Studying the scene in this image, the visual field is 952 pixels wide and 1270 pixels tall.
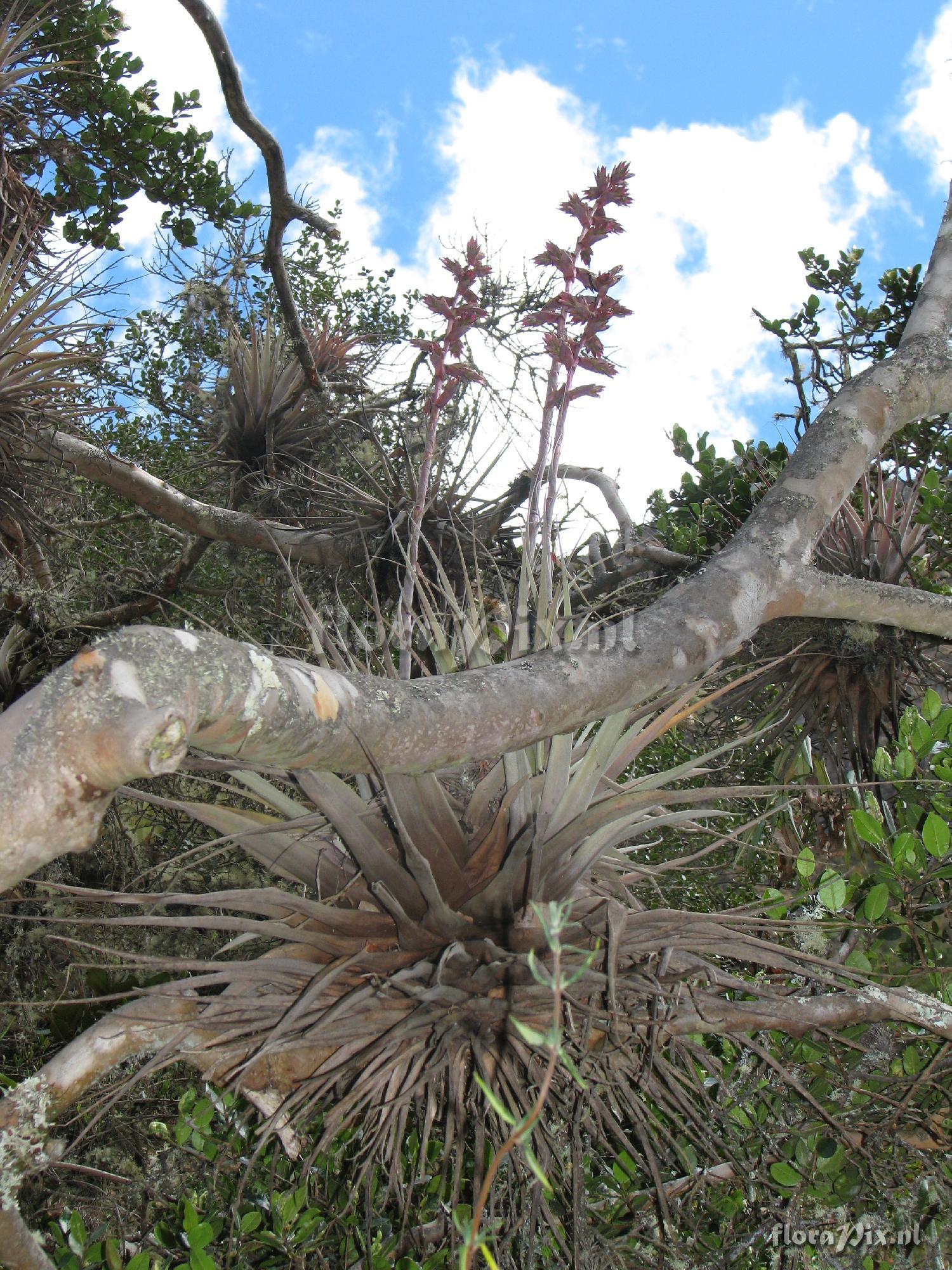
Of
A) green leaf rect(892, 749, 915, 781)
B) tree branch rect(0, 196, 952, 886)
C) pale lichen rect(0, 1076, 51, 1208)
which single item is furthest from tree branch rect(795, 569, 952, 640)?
pale lichen rect(0, 1076, 51, 1208)

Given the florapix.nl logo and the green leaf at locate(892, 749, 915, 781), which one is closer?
the florapix.nl logo

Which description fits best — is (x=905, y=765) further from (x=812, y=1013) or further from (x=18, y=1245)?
(x=18, y=1245)

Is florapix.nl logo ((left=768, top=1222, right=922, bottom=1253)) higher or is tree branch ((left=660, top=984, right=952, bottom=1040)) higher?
tree branch ((left=660, top=984, right=952, bottom=1040))

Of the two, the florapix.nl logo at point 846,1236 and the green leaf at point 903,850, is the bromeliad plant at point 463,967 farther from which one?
the green leaf at point 903,850

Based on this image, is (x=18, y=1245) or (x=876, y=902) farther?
(x=876, y=902)

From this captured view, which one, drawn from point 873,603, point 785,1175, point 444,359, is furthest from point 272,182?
point 785,1175

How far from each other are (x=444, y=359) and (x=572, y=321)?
39 centimetres

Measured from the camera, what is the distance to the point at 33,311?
3.49 m

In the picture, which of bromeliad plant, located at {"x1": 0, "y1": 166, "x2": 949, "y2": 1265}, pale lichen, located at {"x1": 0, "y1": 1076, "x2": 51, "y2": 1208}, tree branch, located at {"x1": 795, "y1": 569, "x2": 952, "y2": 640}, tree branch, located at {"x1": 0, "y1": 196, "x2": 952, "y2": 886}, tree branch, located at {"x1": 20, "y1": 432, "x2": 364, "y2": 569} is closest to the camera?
tree branch, located at {"x1": 0, "y1": 196, "x2": 952, "y2": 886}

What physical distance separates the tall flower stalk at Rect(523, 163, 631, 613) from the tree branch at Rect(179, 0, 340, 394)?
7.37 ft

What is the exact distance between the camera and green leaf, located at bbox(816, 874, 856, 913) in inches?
86.9

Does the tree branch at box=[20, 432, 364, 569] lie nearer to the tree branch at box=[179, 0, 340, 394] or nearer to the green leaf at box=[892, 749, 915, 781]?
the tree branch at box=[179, 0, 340, 394]

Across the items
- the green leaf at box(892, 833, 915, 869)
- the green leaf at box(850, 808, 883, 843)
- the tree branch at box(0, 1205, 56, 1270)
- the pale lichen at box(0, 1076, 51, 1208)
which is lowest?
the tree branch at box(0, 1205, 56, 1270)

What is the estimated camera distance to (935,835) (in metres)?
2.12
